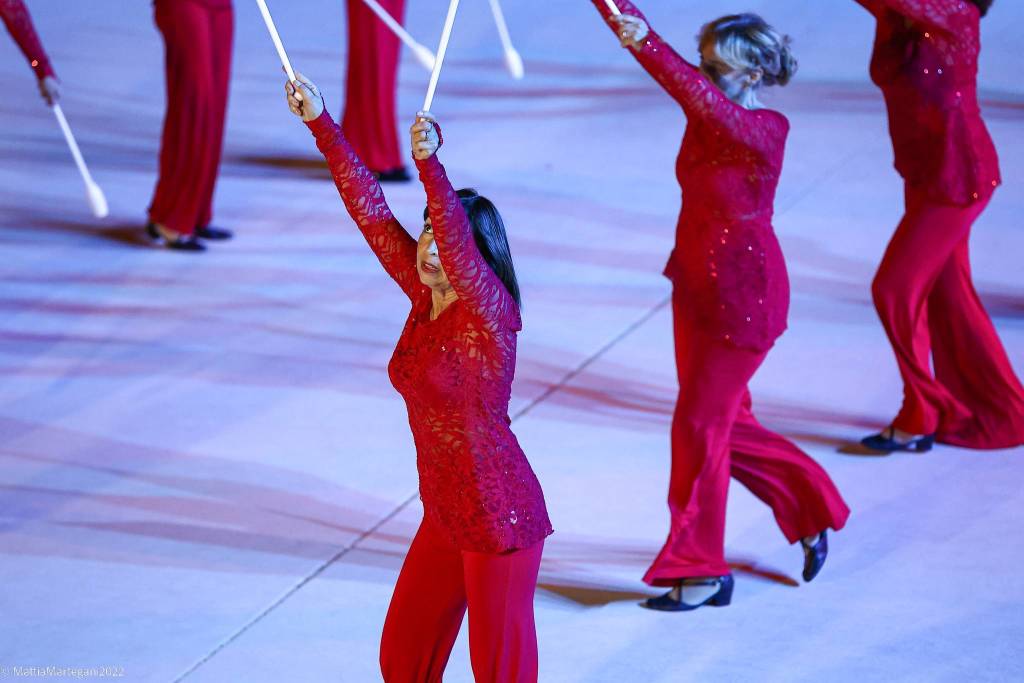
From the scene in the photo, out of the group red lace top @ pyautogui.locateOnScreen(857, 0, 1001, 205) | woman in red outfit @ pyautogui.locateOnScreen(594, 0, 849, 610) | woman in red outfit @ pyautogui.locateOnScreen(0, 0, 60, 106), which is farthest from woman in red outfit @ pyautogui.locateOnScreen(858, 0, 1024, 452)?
woman in red outfit @ pyautogui.locateOnScreen(0, 0, 60, 106)

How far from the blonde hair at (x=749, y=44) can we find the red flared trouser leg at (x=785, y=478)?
853 millimetres

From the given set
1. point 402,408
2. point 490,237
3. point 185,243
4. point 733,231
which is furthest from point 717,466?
point 185,243

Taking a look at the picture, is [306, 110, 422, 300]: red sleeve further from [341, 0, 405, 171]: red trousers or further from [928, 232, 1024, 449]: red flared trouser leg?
[341, 0, 405, 171]: red trousers

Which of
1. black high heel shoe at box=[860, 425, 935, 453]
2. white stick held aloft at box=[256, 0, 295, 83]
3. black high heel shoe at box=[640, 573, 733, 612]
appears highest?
white stick held aloft at box=[256, 0, 295, 83]

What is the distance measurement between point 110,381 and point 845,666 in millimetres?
2885

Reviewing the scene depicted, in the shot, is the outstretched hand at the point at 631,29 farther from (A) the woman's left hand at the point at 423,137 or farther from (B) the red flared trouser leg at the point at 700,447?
(A) the woman's left hand at the point at 423,137

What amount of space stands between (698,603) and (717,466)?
14.2 inches

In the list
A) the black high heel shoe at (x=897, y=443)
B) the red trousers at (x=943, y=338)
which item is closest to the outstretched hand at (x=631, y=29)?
the red trousers at (x=943, y=338)

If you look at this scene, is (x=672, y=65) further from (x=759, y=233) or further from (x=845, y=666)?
(x=845, y=666)

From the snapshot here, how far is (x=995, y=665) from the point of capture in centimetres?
371

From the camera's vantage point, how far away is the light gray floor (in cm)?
395

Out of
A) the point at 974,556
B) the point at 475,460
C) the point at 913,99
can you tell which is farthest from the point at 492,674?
the point at 913,99

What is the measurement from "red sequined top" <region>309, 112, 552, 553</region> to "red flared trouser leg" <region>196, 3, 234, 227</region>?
153 inches

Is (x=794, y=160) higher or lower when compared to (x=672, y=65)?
lower
